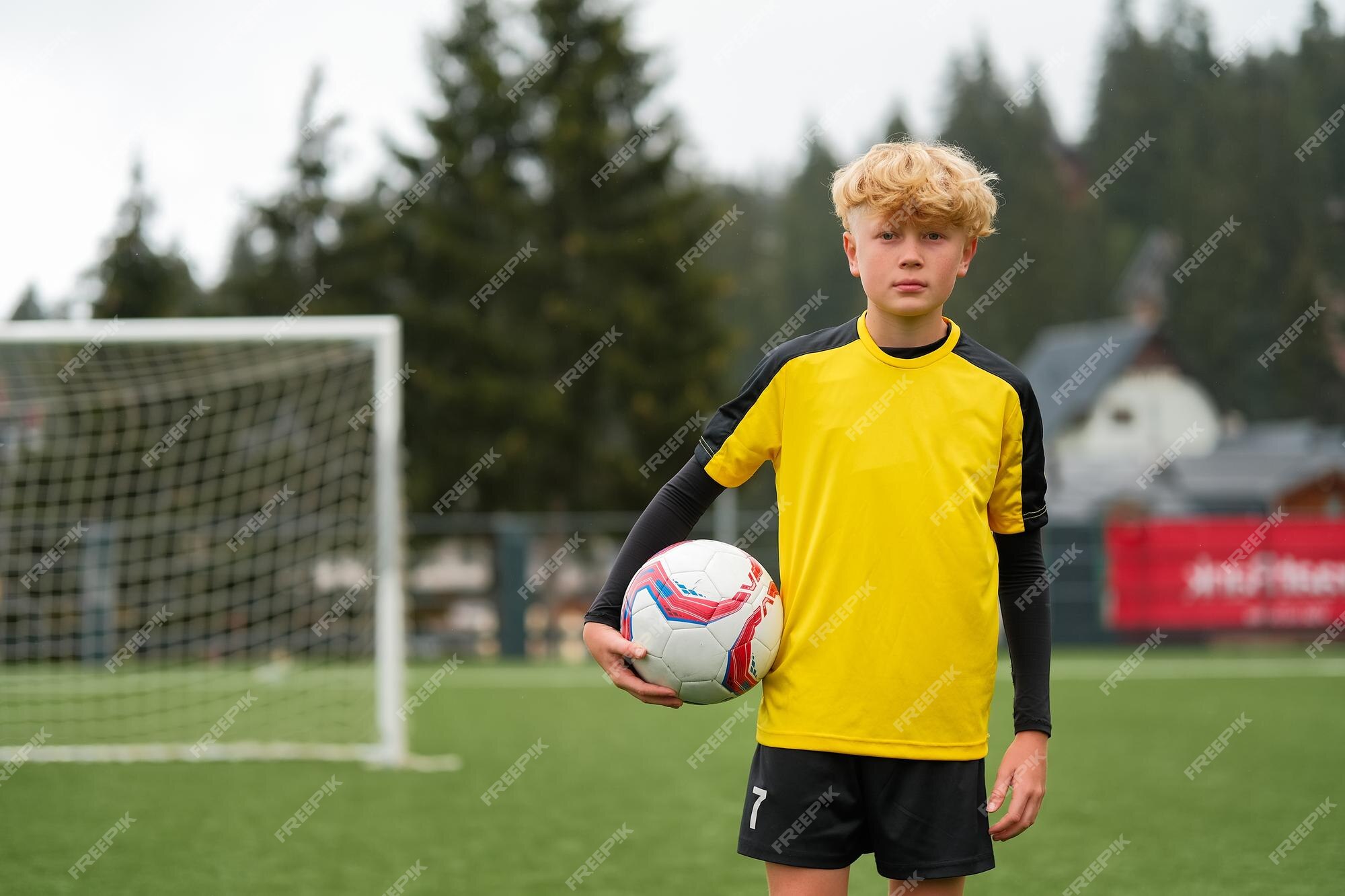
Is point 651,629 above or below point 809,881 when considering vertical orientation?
above

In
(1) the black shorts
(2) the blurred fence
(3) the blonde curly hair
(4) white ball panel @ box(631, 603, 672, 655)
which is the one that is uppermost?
(3) the blonde curly hair

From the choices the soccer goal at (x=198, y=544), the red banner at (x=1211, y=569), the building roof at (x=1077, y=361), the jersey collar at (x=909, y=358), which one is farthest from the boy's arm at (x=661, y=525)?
the building roof at (x=1077, y=361)

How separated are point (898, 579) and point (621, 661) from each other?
1.57 feet

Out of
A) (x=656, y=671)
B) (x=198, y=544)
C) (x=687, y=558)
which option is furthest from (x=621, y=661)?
(x=198, y=544)

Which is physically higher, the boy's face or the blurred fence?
the boy's face

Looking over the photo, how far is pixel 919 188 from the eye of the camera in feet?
7.02

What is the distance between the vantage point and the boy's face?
216 centimetres

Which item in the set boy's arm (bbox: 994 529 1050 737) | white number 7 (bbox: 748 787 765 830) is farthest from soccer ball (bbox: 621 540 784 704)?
boy's arm (bbox: 994 529 1050 737)

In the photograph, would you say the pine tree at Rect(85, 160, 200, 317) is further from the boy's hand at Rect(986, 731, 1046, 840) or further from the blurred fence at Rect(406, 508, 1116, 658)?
the boy's hand at Rect(986, 731, 1046, 840)

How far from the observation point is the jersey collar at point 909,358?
2254 millimetres

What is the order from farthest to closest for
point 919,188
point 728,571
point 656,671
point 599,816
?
1. point 599,816
2. point 728,571
3. point 656,671
4. point 919,188

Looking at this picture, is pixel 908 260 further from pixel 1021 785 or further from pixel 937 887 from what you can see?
pixel 937 887

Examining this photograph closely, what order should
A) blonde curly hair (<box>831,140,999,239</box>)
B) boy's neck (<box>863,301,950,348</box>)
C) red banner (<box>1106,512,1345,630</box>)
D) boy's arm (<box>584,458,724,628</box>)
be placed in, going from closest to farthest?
blonde curly hair (<box>831,140,999,239</box>)
boy's neck (<box>863,301,950,348</box>)
boy's arm (<box>584,458,724,628</box>)
red banner (<box>1106,512,1345,630</box>)

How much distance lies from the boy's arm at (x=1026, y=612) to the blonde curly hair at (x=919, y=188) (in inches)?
21.3
